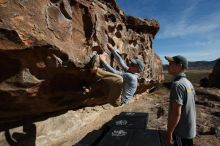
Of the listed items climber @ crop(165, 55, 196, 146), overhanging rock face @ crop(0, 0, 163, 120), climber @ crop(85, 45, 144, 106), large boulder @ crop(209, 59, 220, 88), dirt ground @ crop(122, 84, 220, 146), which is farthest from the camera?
large boulder @ crop(209, 59, 220, 88)

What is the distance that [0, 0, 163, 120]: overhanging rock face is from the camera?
575 centimetres

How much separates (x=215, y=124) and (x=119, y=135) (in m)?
6.21

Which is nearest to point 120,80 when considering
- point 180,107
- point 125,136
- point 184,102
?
point 125,136

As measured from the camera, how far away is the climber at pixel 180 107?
217 inches

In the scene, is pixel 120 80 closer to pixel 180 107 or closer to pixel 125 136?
pixel 125 136

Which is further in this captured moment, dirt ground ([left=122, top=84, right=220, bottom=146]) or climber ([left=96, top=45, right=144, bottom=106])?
dirt ground ([left=122, top=84, right=220, bottom=146])

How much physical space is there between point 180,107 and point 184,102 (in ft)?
0.68

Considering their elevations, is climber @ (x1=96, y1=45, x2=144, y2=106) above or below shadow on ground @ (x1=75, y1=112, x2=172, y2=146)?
above

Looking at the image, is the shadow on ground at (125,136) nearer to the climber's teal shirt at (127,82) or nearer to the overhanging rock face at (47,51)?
the climber's teal shirt at (127,82)

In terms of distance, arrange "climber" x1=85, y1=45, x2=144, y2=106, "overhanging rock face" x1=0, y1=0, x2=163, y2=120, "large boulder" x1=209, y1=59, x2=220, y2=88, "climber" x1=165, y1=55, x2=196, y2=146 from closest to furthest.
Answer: "climber" x1=165, y1=55, x2=196, y2=146, "overhanging rock face" x1=0, y1=0, x2=163, y2=120, "climber" x1=85, y1=45, x2=144, y2=106, "large boulder" x1=209, y1=59, x2=220, y2=88

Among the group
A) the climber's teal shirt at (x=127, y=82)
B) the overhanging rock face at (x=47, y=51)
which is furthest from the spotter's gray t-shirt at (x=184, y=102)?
the climber's teal shirt at (x=127, y=82)

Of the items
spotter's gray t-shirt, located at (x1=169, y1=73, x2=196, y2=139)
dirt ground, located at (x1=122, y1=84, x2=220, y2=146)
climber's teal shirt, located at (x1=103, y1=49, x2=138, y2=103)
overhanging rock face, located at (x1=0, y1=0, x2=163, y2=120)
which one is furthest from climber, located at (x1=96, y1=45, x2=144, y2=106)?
spotter's gray t-shirt, located at (x1=169, y1=73, x2=196, y2=139)

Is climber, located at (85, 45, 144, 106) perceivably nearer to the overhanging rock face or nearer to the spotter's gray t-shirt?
the overhanging rock face

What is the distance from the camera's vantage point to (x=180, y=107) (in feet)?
18.0
